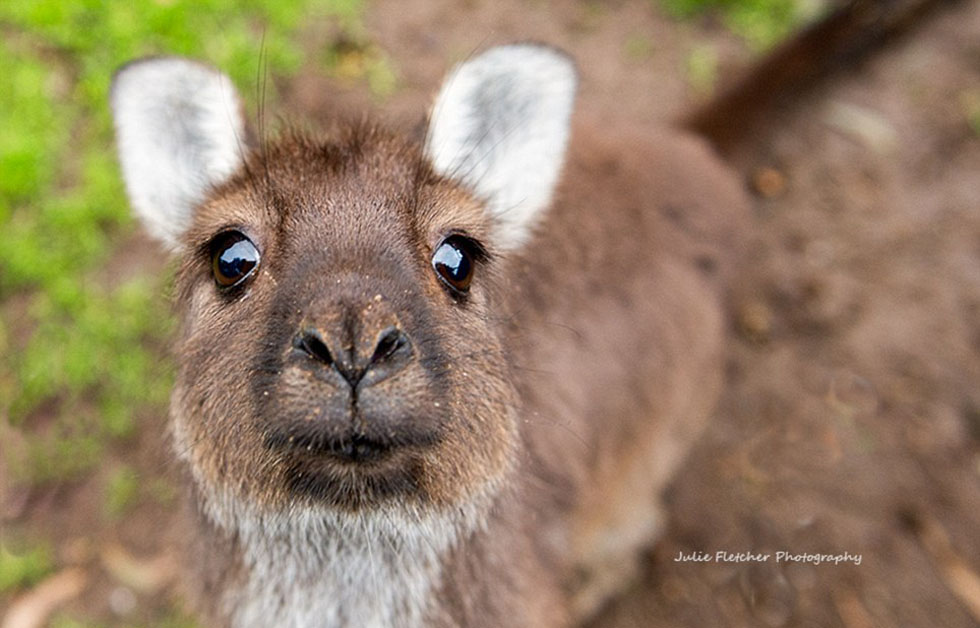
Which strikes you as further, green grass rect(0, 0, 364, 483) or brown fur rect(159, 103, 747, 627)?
green grass rect(0, 0, 364, 483)

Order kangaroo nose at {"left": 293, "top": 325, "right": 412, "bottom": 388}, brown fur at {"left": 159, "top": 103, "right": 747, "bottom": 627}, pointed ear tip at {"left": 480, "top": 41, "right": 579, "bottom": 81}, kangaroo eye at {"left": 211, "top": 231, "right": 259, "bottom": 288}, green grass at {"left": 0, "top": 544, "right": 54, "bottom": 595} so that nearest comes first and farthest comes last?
kangaroo nose at {"left": 293, "top": 325, "right": 412, "bottom": 388}
brown fur at {"left": 159, "top": 103, "right": 747, "bottom": 627}
kangaroo eye at {"left": 211, "top": 231, "right": 259, "bottom": 288}
pointed ear tip at {"left": 480, "top": 41, "right": 579, "bottom": 81}
green grass at {"left": 0, "top": 544, "right": 54, "bottom": 595}

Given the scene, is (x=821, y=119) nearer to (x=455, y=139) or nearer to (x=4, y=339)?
(x=455, y=139)

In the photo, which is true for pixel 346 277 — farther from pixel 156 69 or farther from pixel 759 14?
pixel 759 14

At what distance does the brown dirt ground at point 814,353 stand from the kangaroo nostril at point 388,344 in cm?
190

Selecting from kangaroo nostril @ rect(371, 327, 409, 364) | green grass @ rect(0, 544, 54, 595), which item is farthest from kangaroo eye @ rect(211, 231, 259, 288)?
green grass @ rect(0, 544, 54, 595)

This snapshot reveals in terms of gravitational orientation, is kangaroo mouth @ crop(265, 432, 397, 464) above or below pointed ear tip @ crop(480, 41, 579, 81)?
below

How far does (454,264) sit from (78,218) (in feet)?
9.48

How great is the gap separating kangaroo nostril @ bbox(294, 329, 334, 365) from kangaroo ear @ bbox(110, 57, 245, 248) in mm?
887

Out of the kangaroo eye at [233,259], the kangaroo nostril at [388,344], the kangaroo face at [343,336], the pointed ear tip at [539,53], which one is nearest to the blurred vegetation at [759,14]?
the pointed ear tip at [539,53]

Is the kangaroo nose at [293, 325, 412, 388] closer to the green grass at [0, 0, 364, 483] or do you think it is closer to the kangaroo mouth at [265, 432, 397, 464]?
the kangaroo mouth at [265, 432, 397, 464]

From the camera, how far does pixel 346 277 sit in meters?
2.02

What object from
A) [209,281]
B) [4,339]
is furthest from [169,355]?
[4,339]

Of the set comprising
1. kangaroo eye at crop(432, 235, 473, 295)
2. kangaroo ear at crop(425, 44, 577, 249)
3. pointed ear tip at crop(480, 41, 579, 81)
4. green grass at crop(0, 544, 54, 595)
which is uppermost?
pointed ear tip at crop(480, 41, 579, 81)

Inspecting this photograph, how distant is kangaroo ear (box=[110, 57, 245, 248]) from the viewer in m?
2.59
